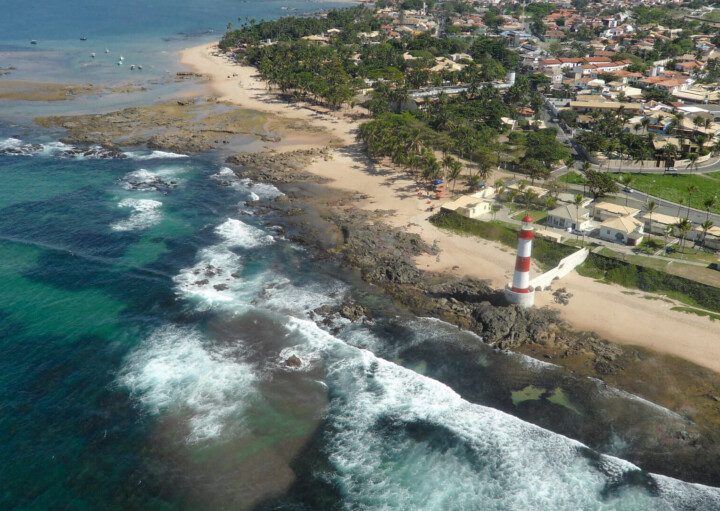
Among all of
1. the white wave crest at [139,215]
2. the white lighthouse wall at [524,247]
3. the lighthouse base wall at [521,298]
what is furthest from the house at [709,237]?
the white wave crest at [139,215]

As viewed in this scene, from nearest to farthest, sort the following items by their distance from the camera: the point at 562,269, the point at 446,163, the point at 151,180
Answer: the point at 562,269, the point at 446,163, the point at 151,180

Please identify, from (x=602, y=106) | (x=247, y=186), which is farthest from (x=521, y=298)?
(x=602, y=106)

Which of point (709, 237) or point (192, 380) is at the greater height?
point (709, 237)

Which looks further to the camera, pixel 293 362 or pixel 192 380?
pixel 293 362

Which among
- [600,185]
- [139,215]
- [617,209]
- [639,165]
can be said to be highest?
[600,185]

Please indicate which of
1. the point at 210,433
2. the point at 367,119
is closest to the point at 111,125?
the point at 367,119

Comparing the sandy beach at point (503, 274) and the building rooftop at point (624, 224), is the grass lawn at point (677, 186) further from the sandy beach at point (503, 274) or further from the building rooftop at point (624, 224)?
the sandy beach at point (503, 274)

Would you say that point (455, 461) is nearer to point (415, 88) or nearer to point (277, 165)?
point (277, 165)
